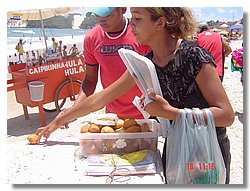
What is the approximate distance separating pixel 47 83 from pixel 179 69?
3.04 metres

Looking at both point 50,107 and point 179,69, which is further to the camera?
point 50,107

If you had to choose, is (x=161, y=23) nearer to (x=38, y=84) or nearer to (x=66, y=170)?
(x=66, y=170)

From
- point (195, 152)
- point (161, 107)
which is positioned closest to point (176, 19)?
point (161, 107)

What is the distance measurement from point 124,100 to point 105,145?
1.16 feet

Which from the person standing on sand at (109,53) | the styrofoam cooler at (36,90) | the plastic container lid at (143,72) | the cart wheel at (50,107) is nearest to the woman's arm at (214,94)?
the plastic container lid at (143,72)

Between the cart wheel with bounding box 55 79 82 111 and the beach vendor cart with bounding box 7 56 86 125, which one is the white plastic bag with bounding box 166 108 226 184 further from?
the cart wheel with bounding box 55 79 82 111

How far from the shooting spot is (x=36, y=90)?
12.3 ft

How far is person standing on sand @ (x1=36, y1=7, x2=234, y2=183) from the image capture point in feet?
2.90

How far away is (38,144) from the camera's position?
4.09ft

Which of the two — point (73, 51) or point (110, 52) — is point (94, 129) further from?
point (73, 51)

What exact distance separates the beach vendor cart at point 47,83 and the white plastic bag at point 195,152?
276 centimetres

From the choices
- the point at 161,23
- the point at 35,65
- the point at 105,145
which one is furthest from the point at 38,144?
the point at 35,65
